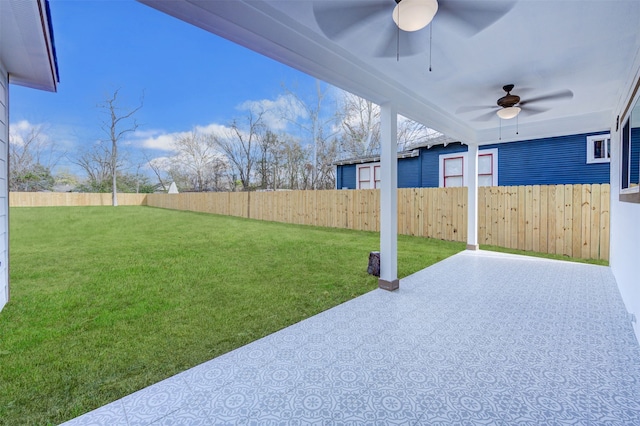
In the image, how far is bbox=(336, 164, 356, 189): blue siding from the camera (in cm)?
1223

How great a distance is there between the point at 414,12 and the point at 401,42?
612 mm

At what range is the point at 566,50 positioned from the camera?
2.70 m

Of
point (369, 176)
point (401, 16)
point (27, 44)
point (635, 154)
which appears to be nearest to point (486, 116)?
point (635, 154)

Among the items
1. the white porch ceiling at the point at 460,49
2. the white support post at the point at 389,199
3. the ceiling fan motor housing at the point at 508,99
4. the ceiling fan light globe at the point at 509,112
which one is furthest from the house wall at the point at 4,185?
the ceiling fan light globe at the point at 509,112

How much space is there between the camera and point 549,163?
25.2ft

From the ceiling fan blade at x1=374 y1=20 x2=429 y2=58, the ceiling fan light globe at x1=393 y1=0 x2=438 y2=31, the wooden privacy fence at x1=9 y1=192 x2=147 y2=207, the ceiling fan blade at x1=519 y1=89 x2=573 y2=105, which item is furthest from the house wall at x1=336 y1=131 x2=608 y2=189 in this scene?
the wooden privacy fence at x1=9 y1=192 x2=147 y2=207

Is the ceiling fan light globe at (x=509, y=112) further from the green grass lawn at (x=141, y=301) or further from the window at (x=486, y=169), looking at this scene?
the window at (x=486, y=169)

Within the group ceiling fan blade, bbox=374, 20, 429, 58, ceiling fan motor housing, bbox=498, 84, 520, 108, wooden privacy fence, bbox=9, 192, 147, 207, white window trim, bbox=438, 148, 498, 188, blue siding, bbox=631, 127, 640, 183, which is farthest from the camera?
wooden privacy fence, bbox=9, 192, 147, 207

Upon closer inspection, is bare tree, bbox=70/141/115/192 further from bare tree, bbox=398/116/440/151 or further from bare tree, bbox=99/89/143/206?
bare tree, bbox=398/116/440/151

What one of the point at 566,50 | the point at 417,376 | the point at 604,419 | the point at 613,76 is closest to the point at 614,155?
the point at 613,76

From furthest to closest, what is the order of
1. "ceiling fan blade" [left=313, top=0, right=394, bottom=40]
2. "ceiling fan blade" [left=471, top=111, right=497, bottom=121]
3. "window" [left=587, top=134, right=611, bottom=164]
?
"window" [left=587, top=134, right=611, bottom=164], "ceiling fan blade" [left=471, top=111, right=497, bottom=121], "ceiling fan blade" [left=313, top=0, right=394, bottom=40]

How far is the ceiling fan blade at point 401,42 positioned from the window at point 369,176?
8733 mm

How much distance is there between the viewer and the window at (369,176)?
11370 mm

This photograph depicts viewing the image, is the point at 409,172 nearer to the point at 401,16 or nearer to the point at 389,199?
the point at 389,199
